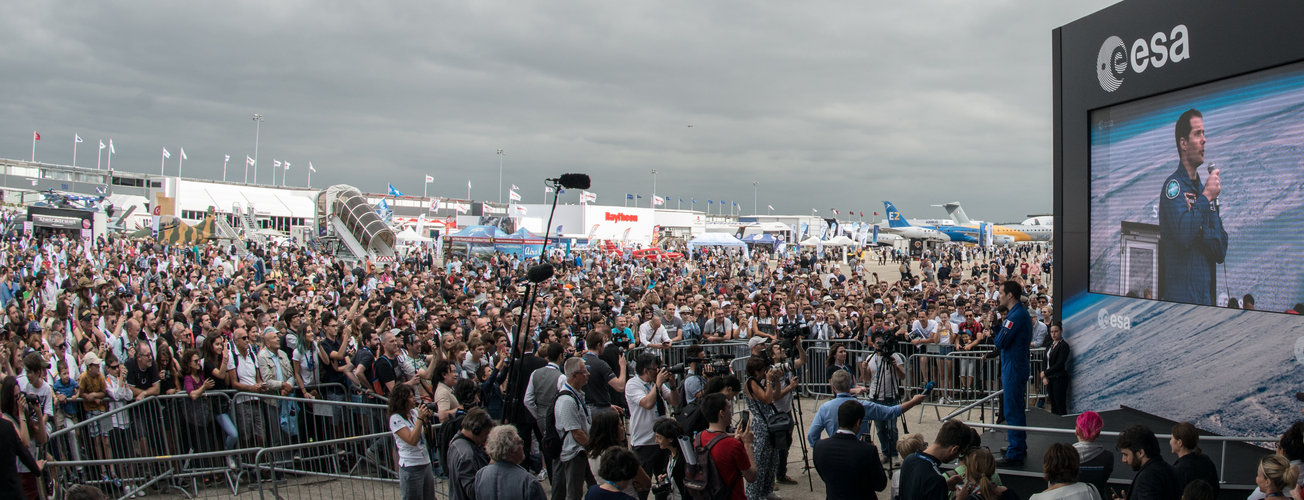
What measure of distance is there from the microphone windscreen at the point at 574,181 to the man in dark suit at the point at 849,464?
2.62 m

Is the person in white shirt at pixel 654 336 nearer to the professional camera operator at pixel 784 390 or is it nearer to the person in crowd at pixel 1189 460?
the professional camera operator at pixel 784 390

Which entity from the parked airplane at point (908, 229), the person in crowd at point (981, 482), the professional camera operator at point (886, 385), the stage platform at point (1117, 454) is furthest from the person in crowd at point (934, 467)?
the parked airplane at point (908, 229)

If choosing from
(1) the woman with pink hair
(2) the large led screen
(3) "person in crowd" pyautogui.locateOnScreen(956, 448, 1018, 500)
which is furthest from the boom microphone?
(2) the large led screen

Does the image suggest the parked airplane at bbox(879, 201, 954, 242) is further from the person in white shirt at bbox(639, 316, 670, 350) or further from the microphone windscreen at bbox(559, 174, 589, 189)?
the microphone windscreen at bbox(559, 174, 589, 189)

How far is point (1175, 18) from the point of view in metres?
7.24

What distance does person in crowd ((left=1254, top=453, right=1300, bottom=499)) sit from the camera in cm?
405

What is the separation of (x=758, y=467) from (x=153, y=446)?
5.63 m

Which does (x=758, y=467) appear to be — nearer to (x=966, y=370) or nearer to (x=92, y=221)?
(x=966, y=370)

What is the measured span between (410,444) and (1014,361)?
4.85m

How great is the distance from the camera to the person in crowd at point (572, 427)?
5.78 metres

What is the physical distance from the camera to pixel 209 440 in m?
7.56

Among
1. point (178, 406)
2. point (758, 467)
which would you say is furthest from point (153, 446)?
point (758, 467)

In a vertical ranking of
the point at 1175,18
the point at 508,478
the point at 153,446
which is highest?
the point at 1175,18

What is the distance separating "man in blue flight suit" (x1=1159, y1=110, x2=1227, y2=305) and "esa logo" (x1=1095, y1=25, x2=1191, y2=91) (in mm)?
578
